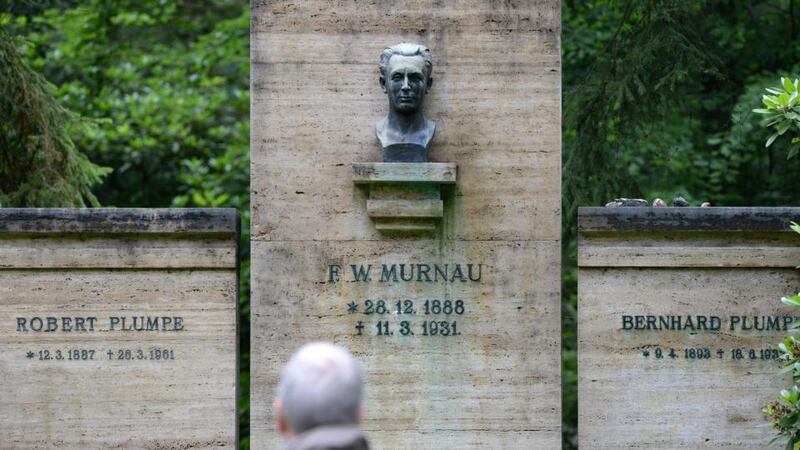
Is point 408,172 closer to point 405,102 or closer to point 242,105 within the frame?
point 405,102

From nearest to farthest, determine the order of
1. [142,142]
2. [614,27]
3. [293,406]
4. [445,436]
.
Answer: [293,406], [445,436], [614,27], [142,142]

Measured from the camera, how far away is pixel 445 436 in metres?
9.88

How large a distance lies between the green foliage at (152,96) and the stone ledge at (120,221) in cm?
680

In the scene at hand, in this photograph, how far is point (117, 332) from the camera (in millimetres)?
10211

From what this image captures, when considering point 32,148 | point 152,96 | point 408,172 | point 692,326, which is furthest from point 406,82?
point 152,96

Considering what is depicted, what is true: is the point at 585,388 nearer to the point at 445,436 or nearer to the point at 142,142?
the point at 445,436

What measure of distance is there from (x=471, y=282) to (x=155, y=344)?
2.13 meters

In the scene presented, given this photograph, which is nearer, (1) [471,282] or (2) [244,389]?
(1) [471,282]

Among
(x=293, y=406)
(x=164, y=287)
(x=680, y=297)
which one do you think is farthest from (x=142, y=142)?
(x=293, y=406)

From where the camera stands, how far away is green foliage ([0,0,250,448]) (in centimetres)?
1769

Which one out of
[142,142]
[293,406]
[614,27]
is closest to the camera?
[293,406]

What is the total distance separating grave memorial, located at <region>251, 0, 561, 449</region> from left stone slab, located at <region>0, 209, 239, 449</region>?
43cm

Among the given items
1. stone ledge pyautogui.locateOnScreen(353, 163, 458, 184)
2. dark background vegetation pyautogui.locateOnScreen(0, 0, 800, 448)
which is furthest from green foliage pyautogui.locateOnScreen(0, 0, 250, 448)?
stone ledge pyautogui.locateOnScreen(353, 163, 458, 184)

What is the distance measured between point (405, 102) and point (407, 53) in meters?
0.32
